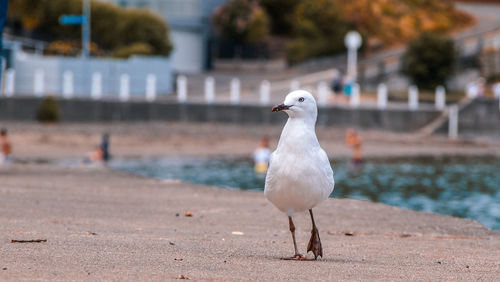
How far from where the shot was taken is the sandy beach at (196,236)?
29.3 feet

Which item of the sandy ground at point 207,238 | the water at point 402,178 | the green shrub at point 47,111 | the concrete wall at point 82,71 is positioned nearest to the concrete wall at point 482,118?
the water at point 402,178

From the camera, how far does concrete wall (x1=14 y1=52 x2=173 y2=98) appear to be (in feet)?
150

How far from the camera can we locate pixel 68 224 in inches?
483

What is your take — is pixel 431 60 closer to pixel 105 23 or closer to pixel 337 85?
pixel 337 85

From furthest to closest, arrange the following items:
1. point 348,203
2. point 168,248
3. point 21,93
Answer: point 21,93 < point 348,203 < point 168,248

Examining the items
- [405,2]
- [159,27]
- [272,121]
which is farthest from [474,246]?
[405,2]

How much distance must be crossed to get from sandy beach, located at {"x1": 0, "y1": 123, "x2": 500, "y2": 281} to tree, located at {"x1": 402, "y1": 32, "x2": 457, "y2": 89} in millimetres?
33408

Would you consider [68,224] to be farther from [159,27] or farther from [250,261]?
[159,27]

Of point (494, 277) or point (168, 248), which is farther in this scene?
point (168, 248)

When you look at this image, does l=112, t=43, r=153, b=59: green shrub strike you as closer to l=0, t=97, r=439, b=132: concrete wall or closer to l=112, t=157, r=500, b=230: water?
l=0, t=97, r=439, b=132: concrete wall

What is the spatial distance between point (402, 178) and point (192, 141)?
37.3ft

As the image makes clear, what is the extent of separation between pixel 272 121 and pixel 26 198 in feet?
98.6

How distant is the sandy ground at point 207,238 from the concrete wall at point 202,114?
22.2 metres

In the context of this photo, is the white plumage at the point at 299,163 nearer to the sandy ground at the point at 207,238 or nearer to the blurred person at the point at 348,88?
the sandy ground at the point at 207,238
